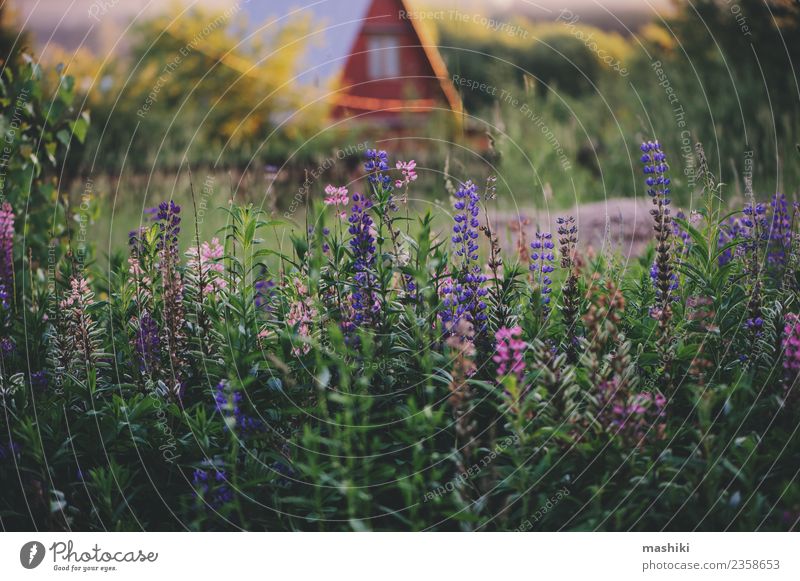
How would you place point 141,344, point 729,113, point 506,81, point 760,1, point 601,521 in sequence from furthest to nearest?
point 506,81 → point 729,113 → point 760,1 → point 141,344 → point 601,521

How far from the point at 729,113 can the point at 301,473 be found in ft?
Result: 30.2

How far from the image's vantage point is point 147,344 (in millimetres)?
3996

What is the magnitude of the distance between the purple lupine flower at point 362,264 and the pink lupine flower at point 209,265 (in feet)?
2.56

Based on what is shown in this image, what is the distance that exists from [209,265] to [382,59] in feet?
37.4

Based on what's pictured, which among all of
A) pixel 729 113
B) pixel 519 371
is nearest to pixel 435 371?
pixel 519 371

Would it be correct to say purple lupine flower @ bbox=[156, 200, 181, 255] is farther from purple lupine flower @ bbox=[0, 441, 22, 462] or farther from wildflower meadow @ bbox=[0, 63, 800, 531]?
purple lupine flower @ bbox=[0, 441, 22, 462]

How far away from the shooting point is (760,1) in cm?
741

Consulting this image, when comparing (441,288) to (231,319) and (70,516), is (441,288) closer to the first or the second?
(231,319)

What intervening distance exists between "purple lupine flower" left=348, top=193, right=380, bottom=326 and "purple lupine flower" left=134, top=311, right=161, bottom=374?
105cm

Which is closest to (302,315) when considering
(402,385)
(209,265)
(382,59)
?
(402,385)

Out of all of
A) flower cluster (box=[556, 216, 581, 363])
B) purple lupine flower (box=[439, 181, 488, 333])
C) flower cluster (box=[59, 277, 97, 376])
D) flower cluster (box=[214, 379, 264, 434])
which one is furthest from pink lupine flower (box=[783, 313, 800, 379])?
flower cluster (box=[59, 277, 97, 376])

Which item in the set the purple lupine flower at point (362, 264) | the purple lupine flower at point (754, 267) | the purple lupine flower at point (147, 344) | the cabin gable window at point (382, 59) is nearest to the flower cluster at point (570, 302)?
the purple lupine flower at point (754, 267)

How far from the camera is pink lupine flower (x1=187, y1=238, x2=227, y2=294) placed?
4176mm

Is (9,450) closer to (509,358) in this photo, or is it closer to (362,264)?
(362,264)
